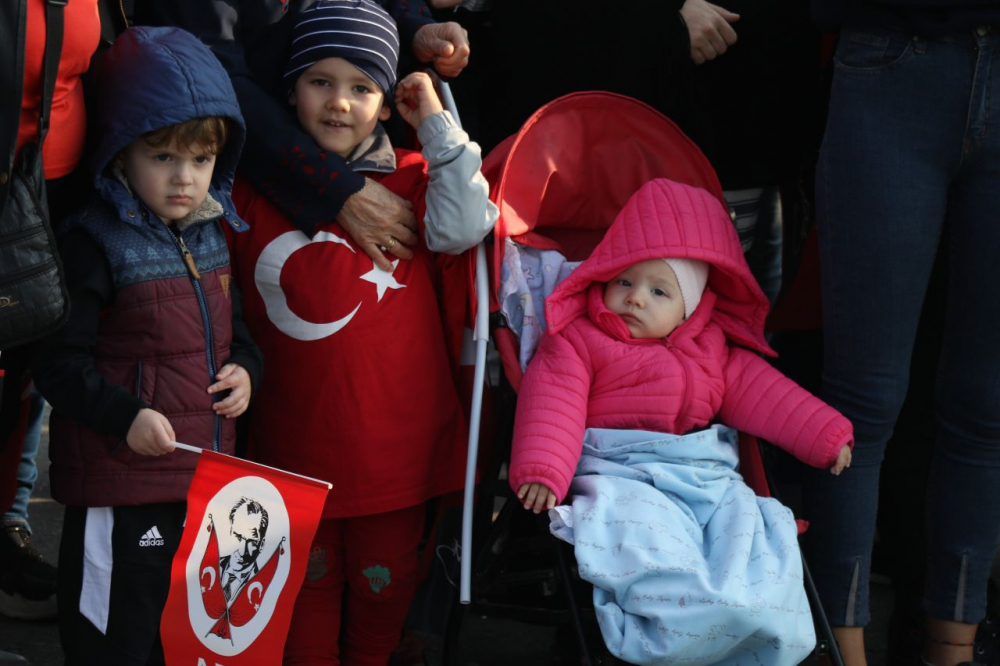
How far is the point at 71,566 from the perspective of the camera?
8.30ft

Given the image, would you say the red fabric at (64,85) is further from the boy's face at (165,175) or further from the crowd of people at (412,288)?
the boy's face at (165,175)

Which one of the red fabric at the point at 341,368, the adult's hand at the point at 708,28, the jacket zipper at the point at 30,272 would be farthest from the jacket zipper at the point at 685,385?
the jacket zipper at the point at 30,272

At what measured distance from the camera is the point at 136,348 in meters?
2.50

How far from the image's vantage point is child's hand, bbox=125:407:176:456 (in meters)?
2.38

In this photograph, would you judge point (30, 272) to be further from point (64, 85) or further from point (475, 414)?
point (475, 414)

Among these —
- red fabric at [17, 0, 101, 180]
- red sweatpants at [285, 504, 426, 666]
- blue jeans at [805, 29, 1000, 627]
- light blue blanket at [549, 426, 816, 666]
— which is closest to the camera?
red fabric at [17, 0, 101, 180]

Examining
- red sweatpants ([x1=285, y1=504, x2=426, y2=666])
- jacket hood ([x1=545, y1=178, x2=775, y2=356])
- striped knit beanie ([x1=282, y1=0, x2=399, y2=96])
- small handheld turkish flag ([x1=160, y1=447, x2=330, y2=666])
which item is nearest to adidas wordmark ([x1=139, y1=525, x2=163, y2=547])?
small handheld turkish flag ([x1=160, y1=447, x2=330, y2=666])

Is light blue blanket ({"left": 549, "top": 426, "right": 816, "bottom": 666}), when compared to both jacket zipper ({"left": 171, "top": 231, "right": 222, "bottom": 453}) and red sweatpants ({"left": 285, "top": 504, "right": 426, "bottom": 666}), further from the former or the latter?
jacket zipper ({"left": 171, "top": 231, "right": 222, "bottom": 453})

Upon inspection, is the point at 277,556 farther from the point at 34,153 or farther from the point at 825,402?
the point at 825,402

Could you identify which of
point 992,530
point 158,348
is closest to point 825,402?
point 992,530

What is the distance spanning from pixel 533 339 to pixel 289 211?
27.1 inches

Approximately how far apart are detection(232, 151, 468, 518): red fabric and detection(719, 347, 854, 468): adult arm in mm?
760

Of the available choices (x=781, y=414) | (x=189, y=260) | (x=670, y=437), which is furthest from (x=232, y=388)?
(x=781, y=414)

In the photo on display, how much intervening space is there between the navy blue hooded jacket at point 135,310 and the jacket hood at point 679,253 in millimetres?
860
